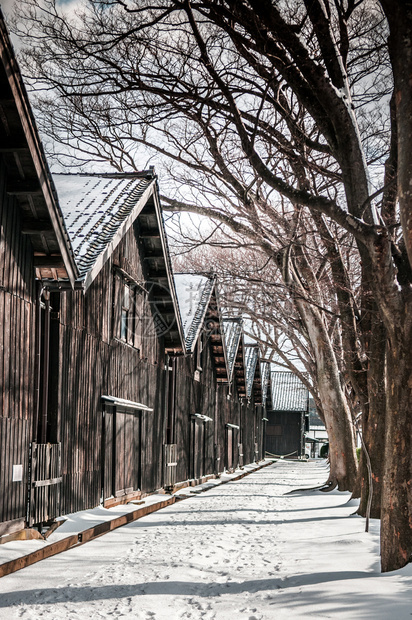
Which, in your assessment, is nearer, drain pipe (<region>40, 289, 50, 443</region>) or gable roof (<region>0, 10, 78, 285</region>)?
gable roof (<region>0, 10, 78, 285</region>)

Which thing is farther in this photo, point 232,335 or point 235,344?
point 232,335

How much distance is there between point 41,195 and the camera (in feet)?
32.5

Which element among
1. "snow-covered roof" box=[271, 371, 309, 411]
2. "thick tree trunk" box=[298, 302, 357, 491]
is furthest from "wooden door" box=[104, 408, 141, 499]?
"snow-covered roof" box=[271, 371, 309, 411]

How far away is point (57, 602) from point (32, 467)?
4077mm

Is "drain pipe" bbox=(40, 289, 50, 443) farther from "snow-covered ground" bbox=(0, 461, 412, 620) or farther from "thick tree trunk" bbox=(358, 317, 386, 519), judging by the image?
"thick tree trunk" bbox=(358, 317, 386, 519)

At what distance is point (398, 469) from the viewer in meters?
7.75

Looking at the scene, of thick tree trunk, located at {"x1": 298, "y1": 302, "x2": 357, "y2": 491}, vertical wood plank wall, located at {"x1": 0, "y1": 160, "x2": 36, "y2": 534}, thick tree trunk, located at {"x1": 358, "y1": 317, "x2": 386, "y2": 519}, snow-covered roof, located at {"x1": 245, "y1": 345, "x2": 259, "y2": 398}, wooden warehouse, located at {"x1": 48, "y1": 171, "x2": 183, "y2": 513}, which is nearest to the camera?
vertical wood plank wall, located at {"x1": 0, "y1": 160, "x2": 36, "y2": 534}

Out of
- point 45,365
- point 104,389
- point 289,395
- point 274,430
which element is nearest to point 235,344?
point 104,389

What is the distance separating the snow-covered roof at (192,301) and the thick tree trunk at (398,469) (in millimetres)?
13834

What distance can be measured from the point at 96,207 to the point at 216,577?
815 centimetres

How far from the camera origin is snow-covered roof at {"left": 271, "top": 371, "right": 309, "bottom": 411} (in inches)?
2542

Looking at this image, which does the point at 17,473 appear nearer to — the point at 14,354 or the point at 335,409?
the point at 14,354

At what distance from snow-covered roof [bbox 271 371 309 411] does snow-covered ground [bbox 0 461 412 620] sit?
51.9 m

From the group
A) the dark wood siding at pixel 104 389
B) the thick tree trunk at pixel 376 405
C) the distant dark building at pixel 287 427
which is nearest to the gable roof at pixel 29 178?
the dark wood siding at pixel 104 389
